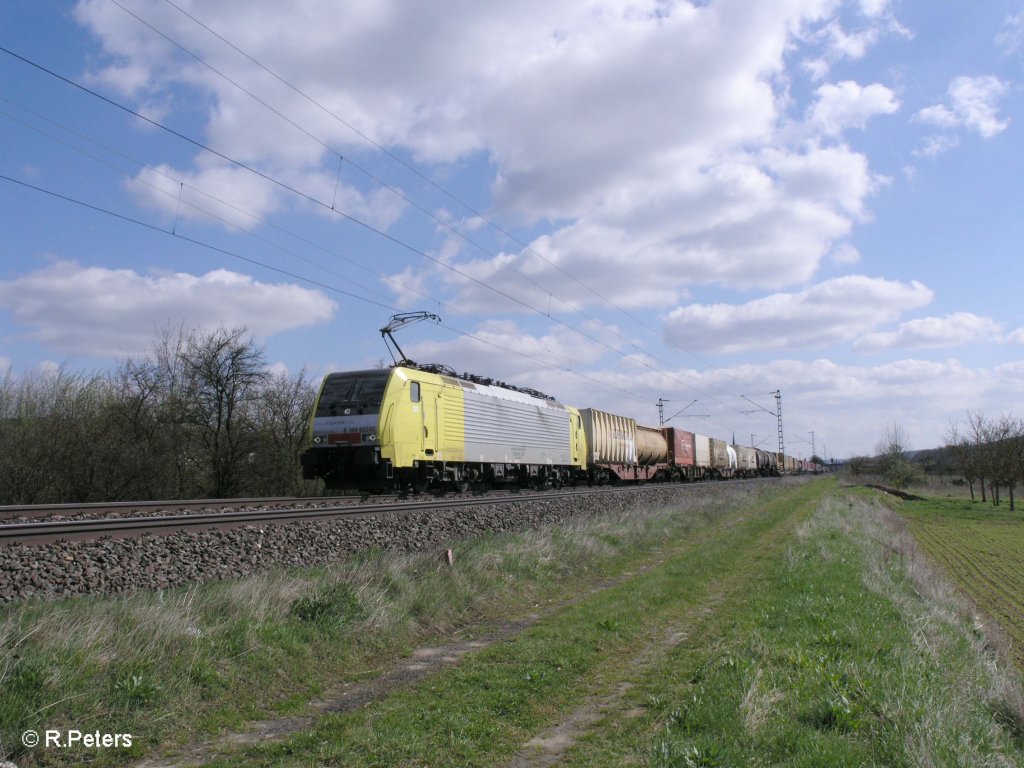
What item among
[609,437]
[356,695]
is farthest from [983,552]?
[356,695]

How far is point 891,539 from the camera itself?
21453 millimetres

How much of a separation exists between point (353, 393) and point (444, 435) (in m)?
3.46

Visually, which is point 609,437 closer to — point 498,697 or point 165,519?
point 165,519

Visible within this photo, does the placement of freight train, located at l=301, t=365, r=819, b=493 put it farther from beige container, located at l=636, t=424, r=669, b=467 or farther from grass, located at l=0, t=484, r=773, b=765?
grass, located at l=0, t=484, r=773, b=765

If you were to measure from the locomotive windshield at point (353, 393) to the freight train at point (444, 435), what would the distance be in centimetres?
3

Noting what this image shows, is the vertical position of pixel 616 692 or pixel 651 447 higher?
pixel 651 447

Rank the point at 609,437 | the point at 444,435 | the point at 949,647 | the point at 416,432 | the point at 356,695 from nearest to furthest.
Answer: the point at 356,695
the point at 949,647
the point at 416,432
the point at 444,435
the point at 609,437

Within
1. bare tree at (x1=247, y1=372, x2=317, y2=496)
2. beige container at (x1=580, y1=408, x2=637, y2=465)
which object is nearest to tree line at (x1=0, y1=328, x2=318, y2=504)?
bare tree at (x1=247, y1=372, x2=317, y2=496)

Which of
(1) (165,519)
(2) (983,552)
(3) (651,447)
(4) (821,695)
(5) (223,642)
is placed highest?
(3) (651,447)

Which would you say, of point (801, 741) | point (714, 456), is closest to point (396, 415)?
point (801, 741)

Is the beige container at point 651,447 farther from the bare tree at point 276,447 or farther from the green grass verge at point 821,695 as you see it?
the green grass verge at point 821,695

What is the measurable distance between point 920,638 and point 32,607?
29.4 feet

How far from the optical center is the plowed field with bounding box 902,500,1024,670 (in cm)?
1469

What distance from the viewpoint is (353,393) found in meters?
18.7
